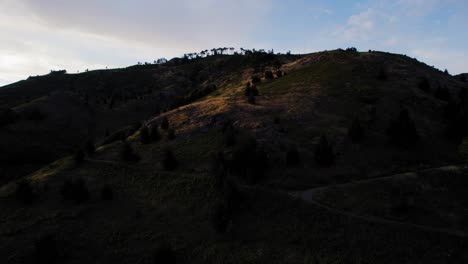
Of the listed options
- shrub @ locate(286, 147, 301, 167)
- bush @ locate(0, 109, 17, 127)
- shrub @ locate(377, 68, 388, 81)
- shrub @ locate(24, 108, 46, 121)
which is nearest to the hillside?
shrub @ locate(286, 147, 301, 167)

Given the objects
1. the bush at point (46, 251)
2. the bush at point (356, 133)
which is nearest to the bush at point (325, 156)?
the bush at point (356, 133)

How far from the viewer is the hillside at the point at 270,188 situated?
1200 inches

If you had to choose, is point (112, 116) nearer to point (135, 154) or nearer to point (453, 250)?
point (135, 154)

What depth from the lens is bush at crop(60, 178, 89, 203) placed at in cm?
4306

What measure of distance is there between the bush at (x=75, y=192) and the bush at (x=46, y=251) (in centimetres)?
1186

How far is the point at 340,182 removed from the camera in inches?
1587

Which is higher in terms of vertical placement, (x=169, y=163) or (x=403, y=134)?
(x=403, y=134)

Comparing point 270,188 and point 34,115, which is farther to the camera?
point 34,115

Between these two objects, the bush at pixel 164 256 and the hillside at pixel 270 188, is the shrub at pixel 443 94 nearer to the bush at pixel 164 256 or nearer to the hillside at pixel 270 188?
the hillside at pixel 270 188

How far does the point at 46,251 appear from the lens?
100 ft

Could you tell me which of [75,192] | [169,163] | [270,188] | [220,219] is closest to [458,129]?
[270,188]

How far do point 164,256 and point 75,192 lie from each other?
21533mm

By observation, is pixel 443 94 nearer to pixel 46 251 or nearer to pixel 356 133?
pixel 356 133

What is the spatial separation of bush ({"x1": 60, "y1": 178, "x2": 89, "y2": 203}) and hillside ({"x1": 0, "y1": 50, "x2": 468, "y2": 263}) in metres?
0.19
